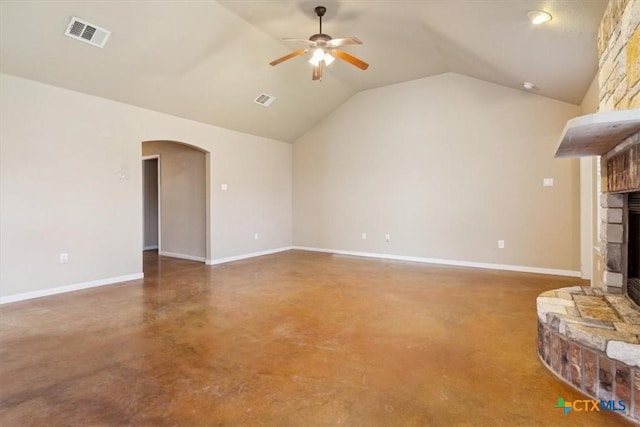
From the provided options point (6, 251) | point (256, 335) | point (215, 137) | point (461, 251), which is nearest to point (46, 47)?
point (6, 251)

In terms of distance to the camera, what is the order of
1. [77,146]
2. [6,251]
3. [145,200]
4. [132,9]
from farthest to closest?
[145,200], [77,146], [6,251], [132,9]

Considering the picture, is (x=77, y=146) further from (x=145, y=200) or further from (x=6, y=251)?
(x=145, y=200)

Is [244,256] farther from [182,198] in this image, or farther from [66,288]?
[66,288]

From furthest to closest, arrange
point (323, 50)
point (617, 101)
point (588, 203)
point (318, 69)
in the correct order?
point (588, 203) → point (318, 69) → point (323, 50) → point (617, 101)

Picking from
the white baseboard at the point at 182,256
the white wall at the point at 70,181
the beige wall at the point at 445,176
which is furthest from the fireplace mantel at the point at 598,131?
the white baseboard at the point at 182,256

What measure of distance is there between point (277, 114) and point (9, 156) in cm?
403

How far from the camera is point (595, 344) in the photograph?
185 cm

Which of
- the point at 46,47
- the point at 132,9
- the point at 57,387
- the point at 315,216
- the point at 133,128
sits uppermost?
the point at 132,9

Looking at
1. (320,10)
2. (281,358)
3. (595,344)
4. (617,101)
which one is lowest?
(281,358)

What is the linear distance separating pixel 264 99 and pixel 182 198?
9.00 feet

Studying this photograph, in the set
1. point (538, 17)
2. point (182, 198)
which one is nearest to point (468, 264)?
point (538, 17)

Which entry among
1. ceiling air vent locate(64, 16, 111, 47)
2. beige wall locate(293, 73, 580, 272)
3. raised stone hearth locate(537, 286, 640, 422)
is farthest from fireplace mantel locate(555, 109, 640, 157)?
ceiling air vent locate(64, 16, 111, 47)

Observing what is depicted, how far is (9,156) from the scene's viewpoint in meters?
3.71

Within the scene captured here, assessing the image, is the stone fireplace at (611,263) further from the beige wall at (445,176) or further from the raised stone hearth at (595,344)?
the beige wall at (445,176)
